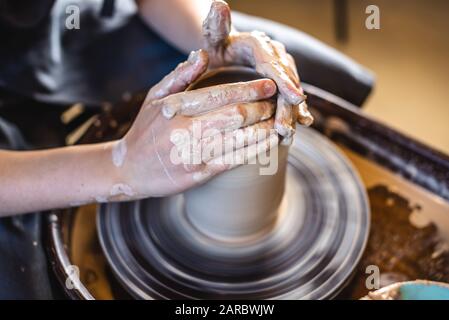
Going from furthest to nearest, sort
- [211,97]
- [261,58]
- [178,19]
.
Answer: [178,19] < [261,58] < [211,97]

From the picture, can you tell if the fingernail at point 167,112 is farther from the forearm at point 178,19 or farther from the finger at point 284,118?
the forearm at point 178,19

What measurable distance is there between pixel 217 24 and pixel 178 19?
0.45 metres

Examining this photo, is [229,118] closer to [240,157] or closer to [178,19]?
[240,157]

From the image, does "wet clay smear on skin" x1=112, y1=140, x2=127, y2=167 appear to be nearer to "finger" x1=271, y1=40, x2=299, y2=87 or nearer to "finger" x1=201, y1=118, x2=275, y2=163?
"finger" x1=201, y1=118, x2=275, y2=163

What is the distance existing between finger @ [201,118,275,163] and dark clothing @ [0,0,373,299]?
0.63m

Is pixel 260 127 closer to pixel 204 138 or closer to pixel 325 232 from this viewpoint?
pixel 204 138

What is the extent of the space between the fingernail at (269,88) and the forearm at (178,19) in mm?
463

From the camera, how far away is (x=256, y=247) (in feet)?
3.88

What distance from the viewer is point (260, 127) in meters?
0.97

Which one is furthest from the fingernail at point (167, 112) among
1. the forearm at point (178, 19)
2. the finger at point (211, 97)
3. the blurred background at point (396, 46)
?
the blurred background at point (396, 46)

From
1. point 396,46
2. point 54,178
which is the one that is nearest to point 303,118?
point 54,178

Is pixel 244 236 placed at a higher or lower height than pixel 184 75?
lower

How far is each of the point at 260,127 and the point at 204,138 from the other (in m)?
0.10

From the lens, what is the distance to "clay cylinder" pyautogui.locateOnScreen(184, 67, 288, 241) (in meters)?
1.04
